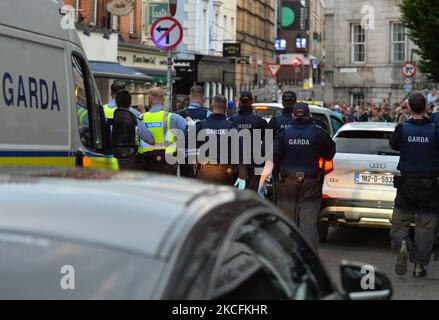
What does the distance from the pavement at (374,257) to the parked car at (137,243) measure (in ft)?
14.3

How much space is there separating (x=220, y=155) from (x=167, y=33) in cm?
585

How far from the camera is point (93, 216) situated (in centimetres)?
350

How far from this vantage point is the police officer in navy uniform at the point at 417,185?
10086mm

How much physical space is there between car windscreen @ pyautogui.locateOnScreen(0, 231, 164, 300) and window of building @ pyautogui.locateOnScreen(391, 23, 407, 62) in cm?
6446

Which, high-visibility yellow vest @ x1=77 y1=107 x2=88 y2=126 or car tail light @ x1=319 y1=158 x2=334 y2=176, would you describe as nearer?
high-visibility yellow vest @ x1=77 y1=107 x2=88 y2=126

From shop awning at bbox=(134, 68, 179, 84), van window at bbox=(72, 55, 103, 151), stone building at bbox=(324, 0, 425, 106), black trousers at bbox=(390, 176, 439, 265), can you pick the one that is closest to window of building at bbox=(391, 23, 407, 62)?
stone building at bbox=(324, 0, 425, 106)

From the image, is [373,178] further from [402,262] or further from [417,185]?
[402,262]

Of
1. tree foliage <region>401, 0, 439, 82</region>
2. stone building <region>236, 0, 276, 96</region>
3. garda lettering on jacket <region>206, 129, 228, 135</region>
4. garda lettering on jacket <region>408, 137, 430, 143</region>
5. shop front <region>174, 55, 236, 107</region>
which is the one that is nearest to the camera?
garda lettering on jacket <region>408, 137, 430, 143</region>

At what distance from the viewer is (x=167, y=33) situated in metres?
16.9

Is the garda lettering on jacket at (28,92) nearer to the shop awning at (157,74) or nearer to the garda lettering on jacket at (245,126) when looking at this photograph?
the garda lettering on jacket at (245,126)

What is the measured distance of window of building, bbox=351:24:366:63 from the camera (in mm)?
68125

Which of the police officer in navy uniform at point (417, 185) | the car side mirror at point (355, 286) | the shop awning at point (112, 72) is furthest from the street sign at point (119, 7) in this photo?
the car side mirror at point (355, 286)

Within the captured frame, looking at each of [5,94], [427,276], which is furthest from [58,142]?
[427,276]

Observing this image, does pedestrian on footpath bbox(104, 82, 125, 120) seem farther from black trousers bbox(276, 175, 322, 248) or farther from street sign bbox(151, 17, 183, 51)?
street sign bbox(151, 17, 183, 51)
